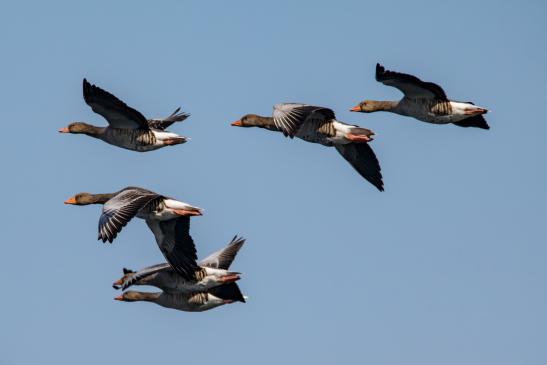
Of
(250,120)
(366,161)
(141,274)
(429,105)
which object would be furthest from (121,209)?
(429,105)

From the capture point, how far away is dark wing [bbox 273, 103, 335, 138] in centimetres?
3981

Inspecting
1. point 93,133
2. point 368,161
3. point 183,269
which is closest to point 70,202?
point 93,133

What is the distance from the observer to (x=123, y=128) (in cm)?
4291

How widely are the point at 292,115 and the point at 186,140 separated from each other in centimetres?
367

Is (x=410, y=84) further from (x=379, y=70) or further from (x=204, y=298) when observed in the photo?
(x=204, y=298)

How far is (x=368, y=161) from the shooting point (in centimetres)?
4378

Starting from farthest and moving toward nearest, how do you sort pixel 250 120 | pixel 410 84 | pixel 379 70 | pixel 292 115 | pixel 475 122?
pixel 250 120 < pixel 475 122 < pixel 410 84 < pixel 379 70 < pixel 292 115

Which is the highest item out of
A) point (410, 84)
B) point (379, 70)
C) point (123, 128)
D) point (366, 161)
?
point (379, 70)

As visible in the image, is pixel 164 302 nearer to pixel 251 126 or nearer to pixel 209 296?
pixel 209 296

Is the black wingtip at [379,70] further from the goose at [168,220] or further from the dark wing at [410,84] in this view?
the goose at [168,220]

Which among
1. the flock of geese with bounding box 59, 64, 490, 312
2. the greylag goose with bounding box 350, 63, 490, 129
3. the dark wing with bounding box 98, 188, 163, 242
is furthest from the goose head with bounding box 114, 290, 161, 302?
the greylag goose with bounding box 350, 63, 490, 129

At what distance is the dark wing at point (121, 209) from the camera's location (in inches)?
1516

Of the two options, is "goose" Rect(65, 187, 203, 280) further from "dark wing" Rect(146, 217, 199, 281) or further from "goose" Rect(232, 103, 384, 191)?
"goose" Rect(232, 103, 384, 191)

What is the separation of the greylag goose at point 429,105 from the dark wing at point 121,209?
653 cm
